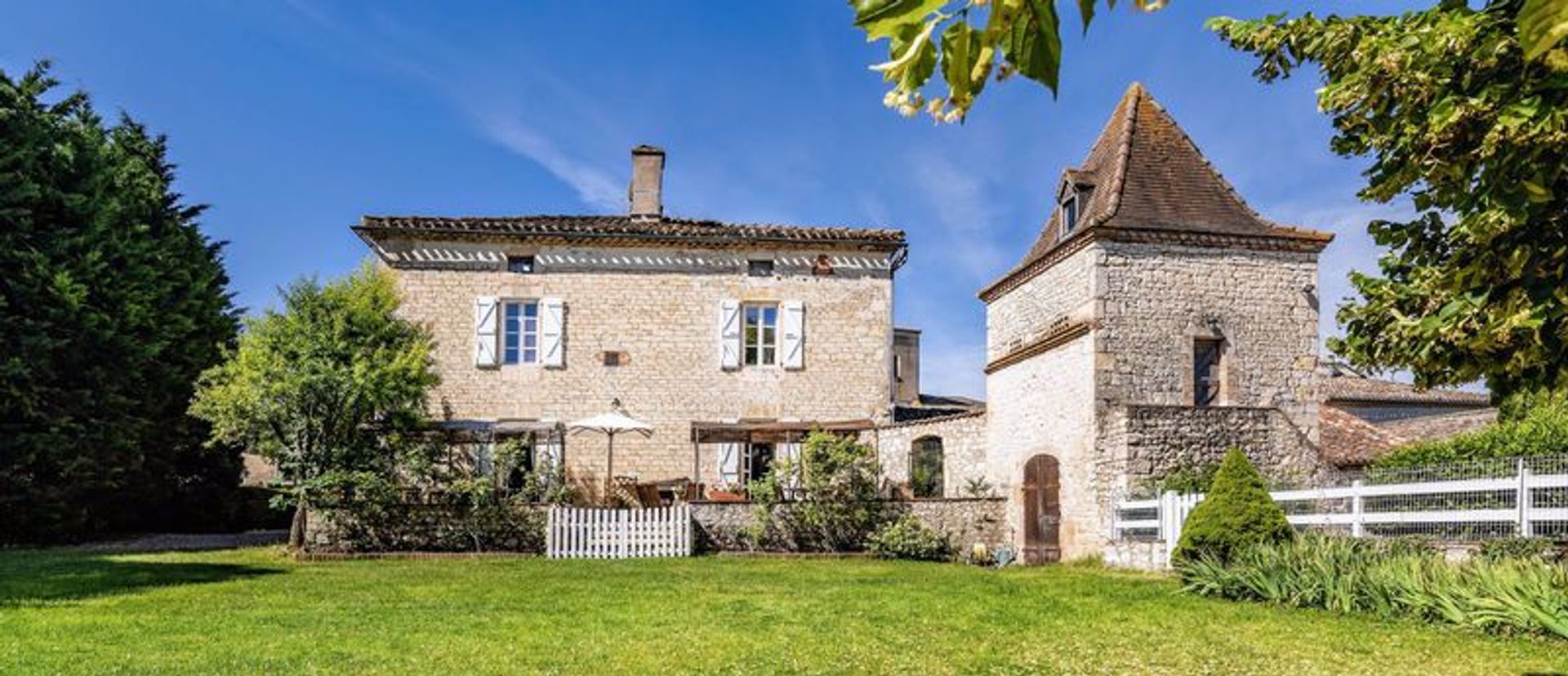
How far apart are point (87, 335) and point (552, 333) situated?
326 inches

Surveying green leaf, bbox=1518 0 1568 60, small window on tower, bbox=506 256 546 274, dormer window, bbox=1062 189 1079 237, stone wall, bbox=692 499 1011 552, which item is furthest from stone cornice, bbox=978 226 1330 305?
green leaf, bbox=1518 0 1568 60

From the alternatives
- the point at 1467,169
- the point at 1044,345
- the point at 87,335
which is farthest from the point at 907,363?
the point at 1467,169

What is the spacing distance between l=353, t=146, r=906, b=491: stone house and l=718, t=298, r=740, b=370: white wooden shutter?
2cm

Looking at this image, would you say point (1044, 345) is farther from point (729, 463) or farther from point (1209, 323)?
point (729, 463)

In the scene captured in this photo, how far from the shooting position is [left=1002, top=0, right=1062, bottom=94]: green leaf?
Answer: 1365 mm

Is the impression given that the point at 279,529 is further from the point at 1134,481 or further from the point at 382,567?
the point at 1134,481

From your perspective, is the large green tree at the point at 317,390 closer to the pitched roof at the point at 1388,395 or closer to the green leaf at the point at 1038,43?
the green leaf at the point at 1038,43

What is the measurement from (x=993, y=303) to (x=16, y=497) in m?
17.0

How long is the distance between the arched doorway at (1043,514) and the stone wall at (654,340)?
6.90 meters

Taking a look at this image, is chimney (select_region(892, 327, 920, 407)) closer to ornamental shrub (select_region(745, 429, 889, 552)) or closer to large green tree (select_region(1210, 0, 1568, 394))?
ornamental shrub (select_region(745, 429, 889, 552))

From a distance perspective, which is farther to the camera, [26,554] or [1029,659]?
[26,554]

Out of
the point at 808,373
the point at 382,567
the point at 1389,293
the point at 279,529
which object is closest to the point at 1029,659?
the point at 1389,293

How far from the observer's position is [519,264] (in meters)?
23.0

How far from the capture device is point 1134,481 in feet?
48.3
